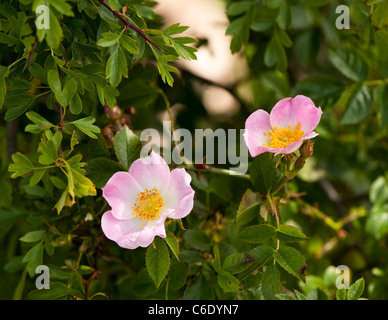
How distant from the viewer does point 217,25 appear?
55.9 inches

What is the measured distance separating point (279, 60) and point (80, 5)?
47 cm

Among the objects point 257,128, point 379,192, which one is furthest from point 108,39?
point 379,192

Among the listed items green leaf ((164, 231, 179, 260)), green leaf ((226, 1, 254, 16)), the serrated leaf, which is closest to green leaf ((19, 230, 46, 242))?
the serrated leaf

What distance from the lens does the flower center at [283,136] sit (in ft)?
2.61

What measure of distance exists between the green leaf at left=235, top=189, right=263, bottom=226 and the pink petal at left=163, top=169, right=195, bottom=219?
0.11 meters

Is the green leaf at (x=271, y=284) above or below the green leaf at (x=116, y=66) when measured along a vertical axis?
below

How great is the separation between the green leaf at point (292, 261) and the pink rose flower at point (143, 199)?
0.55 ft

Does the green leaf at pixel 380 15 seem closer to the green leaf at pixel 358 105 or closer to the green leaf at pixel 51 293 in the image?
the green leaf at pixel 358 105

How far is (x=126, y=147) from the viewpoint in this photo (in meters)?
0.80

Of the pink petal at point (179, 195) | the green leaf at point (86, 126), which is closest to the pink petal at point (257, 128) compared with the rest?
the pink petal at point (179, 195)

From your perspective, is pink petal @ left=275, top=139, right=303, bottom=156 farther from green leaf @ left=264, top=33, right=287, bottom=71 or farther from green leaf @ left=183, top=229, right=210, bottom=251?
green leaf @ left=264, top=33, right=287, bottom=71

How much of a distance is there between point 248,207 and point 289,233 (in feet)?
0.26

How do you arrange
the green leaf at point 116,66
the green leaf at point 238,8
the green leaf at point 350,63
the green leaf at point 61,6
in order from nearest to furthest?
the green leaf at point 61,6 < the green leaf at point 116,66 < the green leaf at point 238,8 < the green leaf at point 350,63
